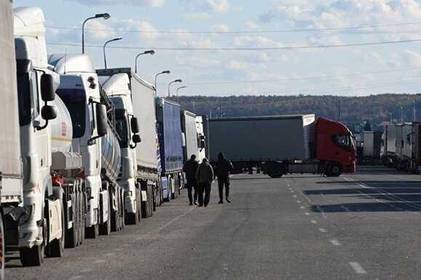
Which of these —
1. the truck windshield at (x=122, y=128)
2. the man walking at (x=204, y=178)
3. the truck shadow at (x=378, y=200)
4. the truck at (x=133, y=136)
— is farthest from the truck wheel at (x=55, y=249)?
the man walking at (x=204, y=178)

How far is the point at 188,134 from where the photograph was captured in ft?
186

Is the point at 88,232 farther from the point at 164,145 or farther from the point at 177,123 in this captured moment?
the point at 177,123

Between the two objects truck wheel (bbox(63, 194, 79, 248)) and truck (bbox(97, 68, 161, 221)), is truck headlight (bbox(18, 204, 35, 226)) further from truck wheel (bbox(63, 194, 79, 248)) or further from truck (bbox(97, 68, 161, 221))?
truck (bbox(97, 68, 161, 221))

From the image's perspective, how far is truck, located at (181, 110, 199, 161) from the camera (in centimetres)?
5512

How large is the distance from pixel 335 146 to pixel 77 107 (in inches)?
2063

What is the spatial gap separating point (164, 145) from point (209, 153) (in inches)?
1364

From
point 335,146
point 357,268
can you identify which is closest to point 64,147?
point 357,268

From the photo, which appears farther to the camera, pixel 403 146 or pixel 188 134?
pixel 403 146

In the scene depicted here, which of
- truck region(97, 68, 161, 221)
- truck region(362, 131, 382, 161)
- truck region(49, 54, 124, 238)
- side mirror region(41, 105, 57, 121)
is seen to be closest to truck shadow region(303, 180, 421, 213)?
truck region(97, 68, 161, 221)

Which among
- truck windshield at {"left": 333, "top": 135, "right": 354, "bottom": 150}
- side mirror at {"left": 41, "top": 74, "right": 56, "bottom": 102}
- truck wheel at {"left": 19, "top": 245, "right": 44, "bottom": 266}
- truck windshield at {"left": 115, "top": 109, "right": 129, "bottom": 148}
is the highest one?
side mirror at {"left": 41, "top": 74, "right": 56, "bottom": 102}

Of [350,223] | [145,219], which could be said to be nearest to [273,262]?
[350,223]

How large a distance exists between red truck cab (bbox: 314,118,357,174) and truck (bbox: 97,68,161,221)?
39.7 m

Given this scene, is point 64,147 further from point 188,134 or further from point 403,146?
point 403,146

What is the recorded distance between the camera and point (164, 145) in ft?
147
